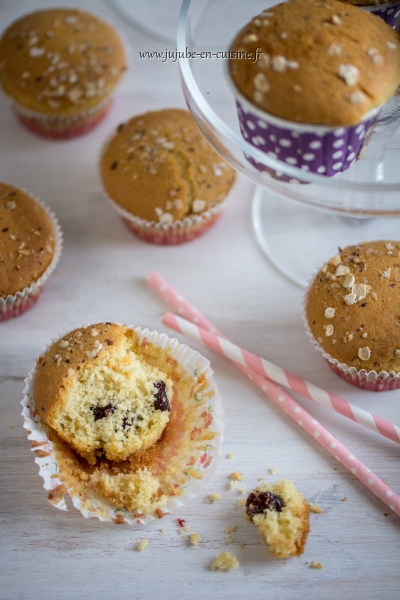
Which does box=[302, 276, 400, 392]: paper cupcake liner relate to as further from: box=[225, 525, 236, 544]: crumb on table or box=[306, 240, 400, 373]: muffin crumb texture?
box=[225, 525, 236, 544]: crumb on table

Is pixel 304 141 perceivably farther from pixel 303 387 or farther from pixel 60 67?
pixel 60 67

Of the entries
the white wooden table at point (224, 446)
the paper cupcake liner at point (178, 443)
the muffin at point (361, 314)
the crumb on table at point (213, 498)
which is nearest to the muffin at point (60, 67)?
the white wooden table at point (224, 446)

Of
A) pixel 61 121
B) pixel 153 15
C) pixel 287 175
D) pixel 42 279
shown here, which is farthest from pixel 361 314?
pixel 153 15

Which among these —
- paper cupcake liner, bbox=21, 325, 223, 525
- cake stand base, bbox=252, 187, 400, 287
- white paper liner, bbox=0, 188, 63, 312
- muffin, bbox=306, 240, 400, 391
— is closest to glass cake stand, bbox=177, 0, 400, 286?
cake stand base, bbox=252, 187, 400, 287

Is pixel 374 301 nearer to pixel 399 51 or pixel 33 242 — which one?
pixel 399 51

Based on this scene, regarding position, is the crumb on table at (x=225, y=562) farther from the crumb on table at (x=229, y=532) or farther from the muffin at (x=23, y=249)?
the muffin at (x=23, y=249)

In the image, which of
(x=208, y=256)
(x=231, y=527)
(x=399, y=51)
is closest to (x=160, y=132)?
(x=208, y=256)
